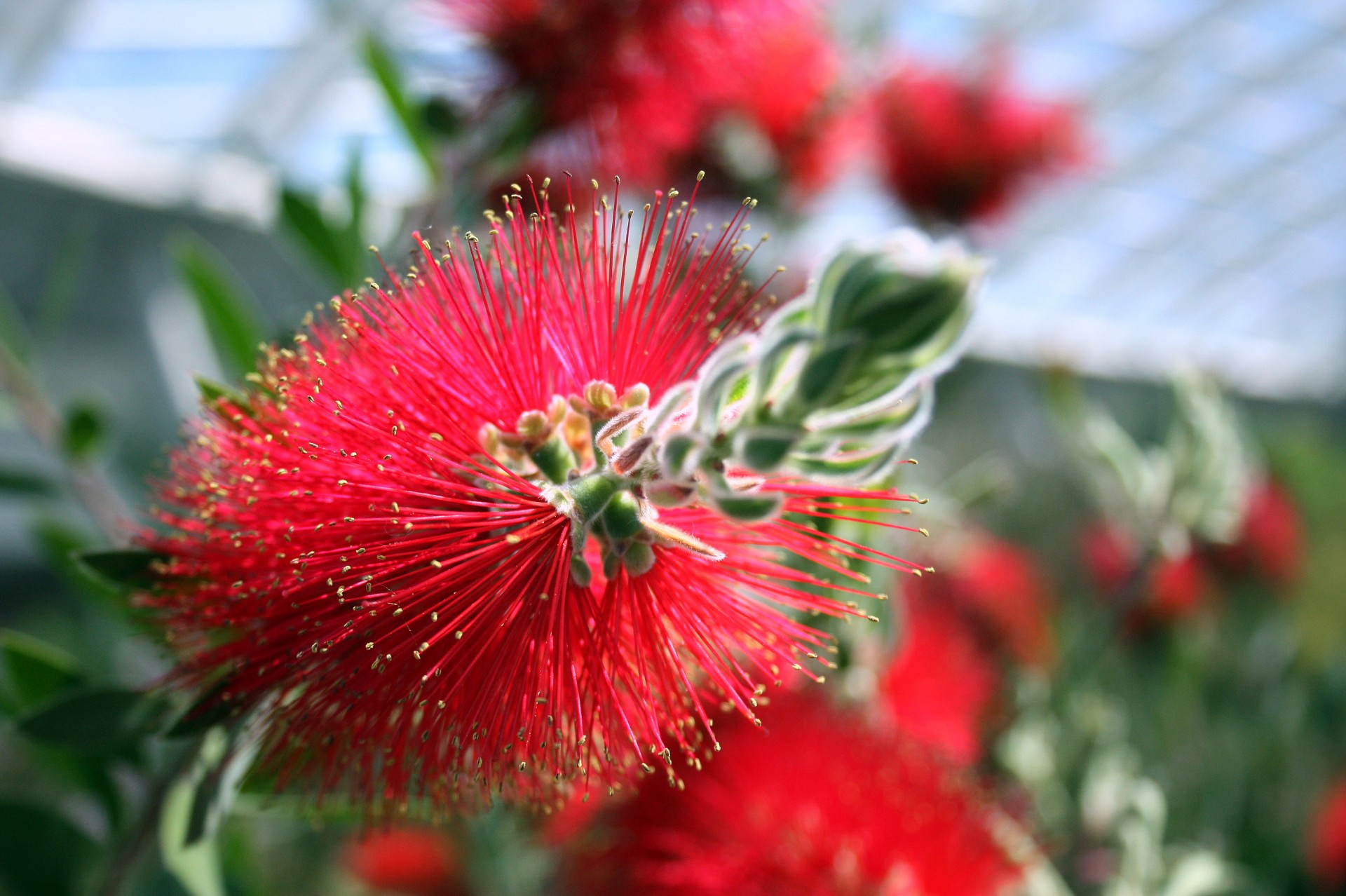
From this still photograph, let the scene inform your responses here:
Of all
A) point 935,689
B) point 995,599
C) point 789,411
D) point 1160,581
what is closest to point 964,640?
point 935,689

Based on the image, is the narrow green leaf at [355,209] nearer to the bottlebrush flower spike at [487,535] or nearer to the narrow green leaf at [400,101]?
the narrow green leaf at [400,101]


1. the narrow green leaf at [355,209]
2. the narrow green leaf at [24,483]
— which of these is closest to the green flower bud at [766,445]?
the narrow green leaf at [355,209]

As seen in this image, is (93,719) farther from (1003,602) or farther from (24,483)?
(1003,602)

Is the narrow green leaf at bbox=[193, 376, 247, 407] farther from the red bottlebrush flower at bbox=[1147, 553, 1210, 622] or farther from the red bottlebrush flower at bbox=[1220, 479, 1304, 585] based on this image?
the red bottlebrush flower at bbox=[1220, 479, 1304, 585]

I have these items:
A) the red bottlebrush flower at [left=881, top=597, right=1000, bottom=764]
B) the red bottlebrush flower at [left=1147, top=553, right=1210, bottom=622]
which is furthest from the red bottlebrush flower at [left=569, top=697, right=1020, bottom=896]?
the red bottlebrush flower at [left=1147, top=553, right=1210, bottom=622]

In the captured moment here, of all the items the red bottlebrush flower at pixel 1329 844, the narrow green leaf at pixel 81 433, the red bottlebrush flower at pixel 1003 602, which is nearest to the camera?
the narrow green leaf at pixel 81 433

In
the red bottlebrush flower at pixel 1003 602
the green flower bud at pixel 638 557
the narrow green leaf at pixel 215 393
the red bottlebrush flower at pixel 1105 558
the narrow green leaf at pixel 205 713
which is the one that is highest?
the narrow green leaf at pixel 215 393

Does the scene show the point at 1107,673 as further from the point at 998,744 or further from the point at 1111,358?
the point at 1111,358
